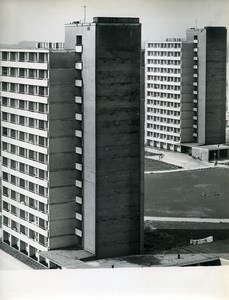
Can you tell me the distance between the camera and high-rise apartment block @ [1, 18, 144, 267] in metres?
10.6

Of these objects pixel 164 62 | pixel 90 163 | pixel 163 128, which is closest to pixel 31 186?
pixel 90 163

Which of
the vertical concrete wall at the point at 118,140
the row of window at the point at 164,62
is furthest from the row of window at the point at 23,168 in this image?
the row of window at the point at 164,62

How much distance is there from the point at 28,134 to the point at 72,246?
1.76 metres

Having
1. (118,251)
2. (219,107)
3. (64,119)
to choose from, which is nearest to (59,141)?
(64,119)

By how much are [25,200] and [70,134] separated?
1174mm

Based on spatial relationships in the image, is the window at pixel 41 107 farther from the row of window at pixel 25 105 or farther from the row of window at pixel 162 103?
the row of window at pixel 162 103

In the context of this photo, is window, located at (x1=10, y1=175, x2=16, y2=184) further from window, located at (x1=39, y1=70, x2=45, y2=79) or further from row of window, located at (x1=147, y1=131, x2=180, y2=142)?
row of window, located at (x1=147, y1=131, x2=180, y2=142)

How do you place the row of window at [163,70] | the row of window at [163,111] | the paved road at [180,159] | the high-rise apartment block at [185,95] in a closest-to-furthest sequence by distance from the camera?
the paved road at [180,159], the high-rise apartment block at [185,95], the row of window at [163,111], the row of window at [163,70]

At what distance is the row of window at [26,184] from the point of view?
10742 millimetres

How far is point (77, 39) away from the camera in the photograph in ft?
35.2

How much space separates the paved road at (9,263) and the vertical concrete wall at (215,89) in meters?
4.54

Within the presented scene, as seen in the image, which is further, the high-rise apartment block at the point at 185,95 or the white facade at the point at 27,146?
the high-rise apartment block at the point at 185,95

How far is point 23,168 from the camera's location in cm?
1090

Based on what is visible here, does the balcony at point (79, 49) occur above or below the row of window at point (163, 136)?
above
